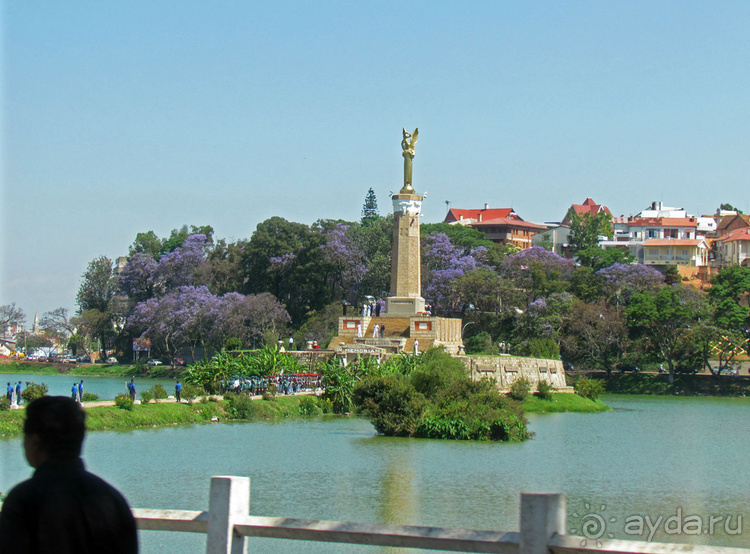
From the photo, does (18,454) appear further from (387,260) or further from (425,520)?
(387,260)

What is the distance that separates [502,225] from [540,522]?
101m

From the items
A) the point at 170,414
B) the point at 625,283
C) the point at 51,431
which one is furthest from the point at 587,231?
the point at 51,431

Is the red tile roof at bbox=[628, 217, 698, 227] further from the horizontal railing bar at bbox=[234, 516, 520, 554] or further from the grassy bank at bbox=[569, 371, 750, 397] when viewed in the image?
the horizontal railing bar at bbox=[234, 516, 520, 554]

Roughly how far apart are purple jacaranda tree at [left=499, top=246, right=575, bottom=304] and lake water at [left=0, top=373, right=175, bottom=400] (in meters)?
24.3

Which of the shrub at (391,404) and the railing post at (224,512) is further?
the shrub at (391,404)

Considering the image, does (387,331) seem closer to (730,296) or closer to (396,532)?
(730,296)

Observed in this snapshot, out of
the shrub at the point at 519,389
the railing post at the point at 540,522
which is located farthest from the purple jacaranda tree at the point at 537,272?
the railing post at the point at 540,522

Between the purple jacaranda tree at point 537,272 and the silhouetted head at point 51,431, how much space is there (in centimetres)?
6092

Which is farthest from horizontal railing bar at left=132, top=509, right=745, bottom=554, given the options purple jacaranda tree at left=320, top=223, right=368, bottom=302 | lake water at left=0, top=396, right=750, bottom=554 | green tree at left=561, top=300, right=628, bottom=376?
purple jacaranda tree at left=320, top=223, right=368, bottom=302

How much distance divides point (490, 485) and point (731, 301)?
4439cm

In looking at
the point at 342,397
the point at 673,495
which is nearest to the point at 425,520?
the point at 673,495

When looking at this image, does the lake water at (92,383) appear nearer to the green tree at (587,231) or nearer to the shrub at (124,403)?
the shrub at (124,403)

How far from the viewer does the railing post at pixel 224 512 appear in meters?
5.73

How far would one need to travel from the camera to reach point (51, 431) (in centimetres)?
430
